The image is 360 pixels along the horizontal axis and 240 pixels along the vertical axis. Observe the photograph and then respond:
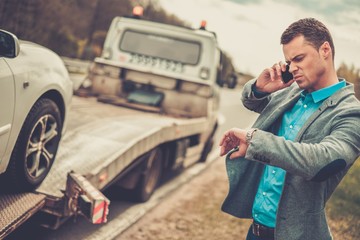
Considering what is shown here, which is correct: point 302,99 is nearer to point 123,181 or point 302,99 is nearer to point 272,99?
point 272,99

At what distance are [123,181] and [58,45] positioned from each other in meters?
21.0

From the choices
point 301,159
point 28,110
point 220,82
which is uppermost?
point 301,159

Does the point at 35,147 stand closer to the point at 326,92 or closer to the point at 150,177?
the point at 326,92

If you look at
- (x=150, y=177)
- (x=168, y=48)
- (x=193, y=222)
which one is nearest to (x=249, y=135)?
(x=193, y=222)

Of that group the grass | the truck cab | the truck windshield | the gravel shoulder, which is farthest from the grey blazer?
the truck windshield

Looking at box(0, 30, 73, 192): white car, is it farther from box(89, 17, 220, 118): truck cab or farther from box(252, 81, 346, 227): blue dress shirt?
box(89, 17, 220, 118): truck cab

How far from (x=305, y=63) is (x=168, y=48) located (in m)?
6.05

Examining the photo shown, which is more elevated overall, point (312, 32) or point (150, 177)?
point (312, 32)

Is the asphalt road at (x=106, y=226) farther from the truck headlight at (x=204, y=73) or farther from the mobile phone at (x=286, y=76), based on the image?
the mobile phone at (x=286, y=76)

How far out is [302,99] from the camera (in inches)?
92.6

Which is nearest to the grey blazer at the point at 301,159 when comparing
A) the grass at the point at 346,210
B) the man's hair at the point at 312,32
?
the man's hair at the point at 312,32

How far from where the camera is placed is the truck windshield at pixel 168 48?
8.03 metres

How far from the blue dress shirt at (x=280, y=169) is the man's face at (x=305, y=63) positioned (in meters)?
0.07

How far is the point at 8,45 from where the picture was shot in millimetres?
A: 2854
